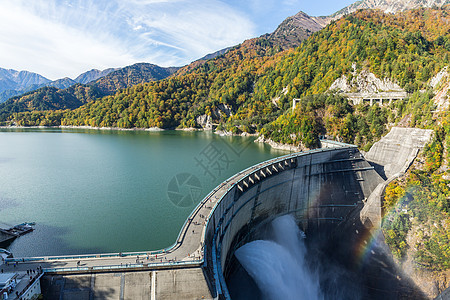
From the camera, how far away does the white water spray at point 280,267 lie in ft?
65.4

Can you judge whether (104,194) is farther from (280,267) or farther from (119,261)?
(280,267)

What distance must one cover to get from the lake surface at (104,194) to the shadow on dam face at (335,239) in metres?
7.42

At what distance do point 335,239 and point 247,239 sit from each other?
13.0 meters

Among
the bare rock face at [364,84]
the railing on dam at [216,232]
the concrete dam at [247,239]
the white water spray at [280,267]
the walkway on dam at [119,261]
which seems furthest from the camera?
the bare rock face at [364,84]

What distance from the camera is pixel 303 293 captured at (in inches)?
844

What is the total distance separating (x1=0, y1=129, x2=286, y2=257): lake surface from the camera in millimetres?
21734

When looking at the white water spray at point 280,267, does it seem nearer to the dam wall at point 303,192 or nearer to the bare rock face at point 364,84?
the dam wall at point 303,192

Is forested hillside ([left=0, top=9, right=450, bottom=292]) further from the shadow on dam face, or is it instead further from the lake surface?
the lake surface

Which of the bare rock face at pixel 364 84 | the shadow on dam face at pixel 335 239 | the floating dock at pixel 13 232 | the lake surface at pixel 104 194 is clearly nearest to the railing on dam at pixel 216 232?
the shadow on dam face at pixel 335 239

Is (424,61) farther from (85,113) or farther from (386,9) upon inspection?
(386,9)

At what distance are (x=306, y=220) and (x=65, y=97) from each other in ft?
701

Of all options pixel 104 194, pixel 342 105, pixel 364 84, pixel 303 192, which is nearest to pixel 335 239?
pixel 303 192

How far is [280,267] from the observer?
2191 centimetres

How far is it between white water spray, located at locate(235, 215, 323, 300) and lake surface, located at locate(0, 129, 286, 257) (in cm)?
775
